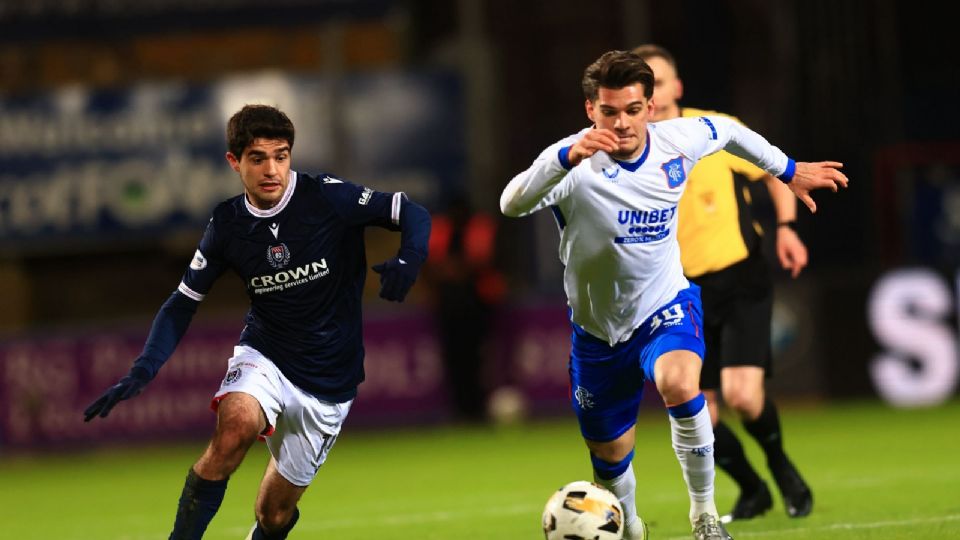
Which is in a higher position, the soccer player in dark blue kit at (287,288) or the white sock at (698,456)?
the soccer player in dark blue kit at (287,288)

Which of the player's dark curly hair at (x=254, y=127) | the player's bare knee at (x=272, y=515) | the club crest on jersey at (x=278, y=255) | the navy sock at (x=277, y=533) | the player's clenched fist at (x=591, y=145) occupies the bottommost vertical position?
the navy sock at (x=277, y=533)

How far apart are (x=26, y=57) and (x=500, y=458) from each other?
724 centimetres

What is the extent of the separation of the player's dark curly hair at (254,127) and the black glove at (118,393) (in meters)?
0.89

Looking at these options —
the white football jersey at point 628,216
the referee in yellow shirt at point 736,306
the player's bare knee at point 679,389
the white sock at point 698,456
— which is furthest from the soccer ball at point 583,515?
the referee in yellow shirt at point 736,306

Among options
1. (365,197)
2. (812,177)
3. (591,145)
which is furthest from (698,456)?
(365,197)

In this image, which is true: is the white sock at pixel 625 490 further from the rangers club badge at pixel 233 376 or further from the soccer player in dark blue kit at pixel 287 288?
the rangers club badge at pixel 233 376

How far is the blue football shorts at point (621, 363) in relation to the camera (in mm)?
6578

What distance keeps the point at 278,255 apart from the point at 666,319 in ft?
4.96

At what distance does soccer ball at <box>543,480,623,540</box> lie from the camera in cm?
618

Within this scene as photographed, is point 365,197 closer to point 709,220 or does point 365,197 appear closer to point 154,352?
point 154,352

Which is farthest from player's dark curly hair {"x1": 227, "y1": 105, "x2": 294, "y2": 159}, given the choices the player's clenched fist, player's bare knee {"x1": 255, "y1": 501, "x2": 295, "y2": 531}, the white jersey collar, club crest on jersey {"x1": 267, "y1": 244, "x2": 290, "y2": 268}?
player's bare knee {"x1": 255, "y1": 501, "x2": 295, "y2": 531}

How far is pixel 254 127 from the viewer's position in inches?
244

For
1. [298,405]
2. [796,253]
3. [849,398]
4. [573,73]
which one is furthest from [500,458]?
[573,73]

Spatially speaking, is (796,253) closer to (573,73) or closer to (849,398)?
(849,398)
